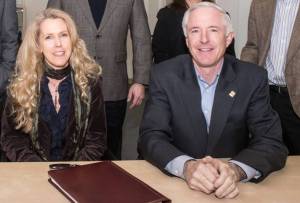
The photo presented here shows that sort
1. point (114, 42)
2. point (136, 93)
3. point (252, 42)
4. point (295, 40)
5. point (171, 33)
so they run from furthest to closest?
point (171, 33), point (136, 93), point (114, 42), point (252, 42), point (295, 40)

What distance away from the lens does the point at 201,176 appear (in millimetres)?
1553

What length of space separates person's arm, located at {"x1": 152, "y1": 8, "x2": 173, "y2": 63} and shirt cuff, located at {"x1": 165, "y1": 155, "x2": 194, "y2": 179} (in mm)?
1746

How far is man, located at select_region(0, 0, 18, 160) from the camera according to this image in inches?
110

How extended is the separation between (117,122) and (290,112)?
1207 millimetres

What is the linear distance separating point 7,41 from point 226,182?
6.16 feet

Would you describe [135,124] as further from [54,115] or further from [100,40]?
[54,115]

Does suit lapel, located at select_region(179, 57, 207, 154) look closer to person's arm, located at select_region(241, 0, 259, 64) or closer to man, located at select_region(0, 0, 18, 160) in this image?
person's arm, located at select_region(241, 0, 259, 64)

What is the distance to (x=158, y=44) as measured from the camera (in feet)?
11.2

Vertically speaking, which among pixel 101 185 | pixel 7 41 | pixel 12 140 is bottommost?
pixel 12 140

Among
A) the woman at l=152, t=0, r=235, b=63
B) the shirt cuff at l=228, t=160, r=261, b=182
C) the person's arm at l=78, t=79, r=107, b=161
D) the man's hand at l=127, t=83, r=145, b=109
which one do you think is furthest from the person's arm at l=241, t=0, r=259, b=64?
the shirt cuff at l=228, t=160, r=261, b=182

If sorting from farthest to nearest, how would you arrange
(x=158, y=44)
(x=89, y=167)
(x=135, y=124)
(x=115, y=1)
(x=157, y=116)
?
(x=135, y=124)
(x=158, y=44)
(x=115, y=1)
(x=157, y=116)
(x=89, y=167)

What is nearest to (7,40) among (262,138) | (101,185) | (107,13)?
(107,13)

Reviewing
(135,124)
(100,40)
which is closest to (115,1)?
(100,40)

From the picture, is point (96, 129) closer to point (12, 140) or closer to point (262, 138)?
point (12, 140)
